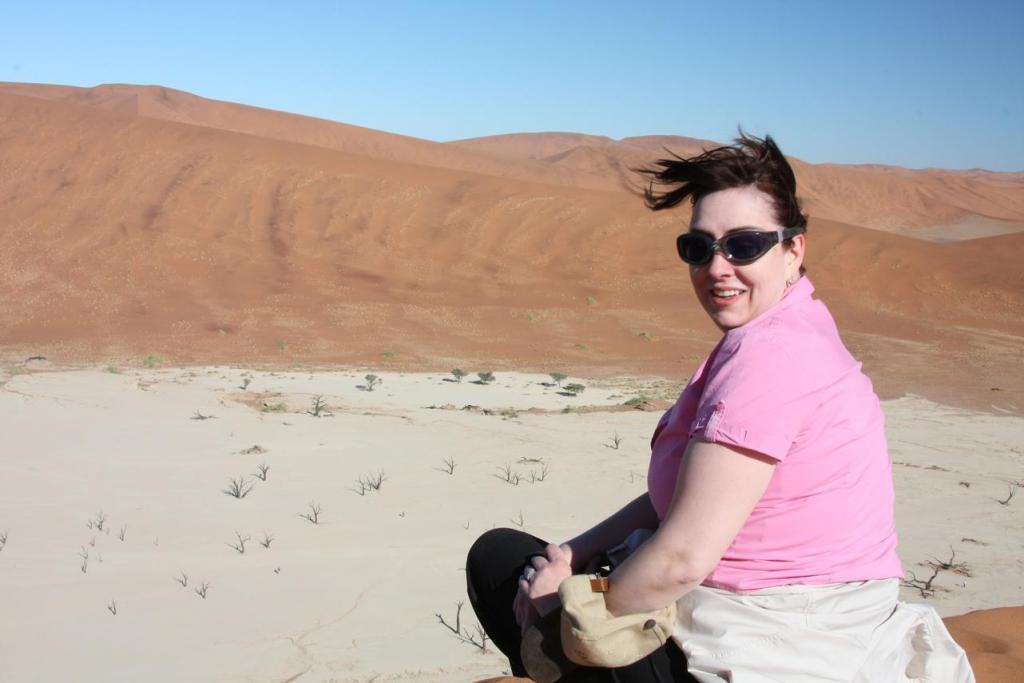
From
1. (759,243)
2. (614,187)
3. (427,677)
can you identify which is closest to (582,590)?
(759,243)

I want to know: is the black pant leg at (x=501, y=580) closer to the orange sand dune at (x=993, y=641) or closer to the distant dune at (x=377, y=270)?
the orange sand dune at (x=993, y=641)

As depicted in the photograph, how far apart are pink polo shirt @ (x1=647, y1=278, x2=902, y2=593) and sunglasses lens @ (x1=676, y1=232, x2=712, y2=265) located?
0.19 meters

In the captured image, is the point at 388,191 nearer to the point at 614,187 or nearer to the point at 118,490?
the point at 118,490

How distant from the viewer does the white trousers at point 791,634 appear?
1.98m

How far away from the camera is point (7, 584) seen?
15.4 ft

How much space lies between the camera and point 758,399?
1920mm

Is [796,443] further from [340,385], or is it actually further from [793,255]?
[340,385]

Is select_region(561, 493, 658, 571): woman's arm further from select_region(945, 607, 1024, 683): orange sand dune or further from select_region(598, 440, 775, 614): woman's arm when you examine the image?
select_region(945, 607, 1024, 683): orange sand dune

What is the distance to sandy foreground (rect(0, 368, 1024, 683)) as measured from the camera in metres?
4.11

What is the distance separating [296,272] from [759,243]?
17.2m

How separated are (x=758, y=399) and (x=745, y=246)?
416mm

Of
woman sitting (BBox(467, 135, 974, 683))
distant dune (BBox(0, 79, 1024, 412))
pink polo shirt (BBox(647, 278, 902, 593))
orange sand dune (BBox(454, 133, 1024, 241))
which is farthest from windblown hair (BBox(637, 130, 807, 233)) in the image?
orange sand dune (BBox(454, 133, 1024, 241))

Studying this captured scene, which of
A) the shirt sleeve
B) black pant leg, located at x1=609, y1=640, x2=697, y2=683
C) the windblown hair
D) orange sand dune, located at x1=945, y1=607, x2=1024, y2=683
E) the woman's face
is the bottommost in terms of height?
orange sand dune, located at x1=945, y1=607, x2=1024, y2=683

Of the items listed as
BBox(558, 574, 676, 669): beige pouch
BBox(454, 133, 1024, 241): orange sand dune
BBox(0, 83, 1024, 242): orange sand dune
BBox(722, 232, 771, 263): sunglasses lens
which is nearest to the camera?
BBox(558, 574, 676, 669): beige pouch
